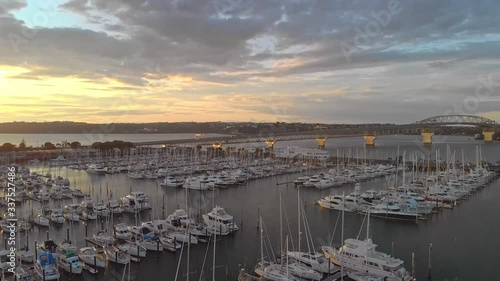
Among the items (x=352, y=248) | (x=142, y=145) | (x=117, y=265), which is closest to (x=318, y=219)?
(x=352, y=248)

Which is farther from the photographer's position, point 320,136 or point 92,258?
point 320,136

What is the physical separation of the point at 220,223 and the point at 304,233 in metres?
3.01

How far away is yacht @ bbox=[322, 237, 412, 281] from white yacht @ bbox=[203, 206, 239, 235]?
4.11 metres

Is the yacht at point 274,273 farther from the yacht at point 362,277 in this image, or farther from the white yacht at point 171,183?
the white yacht at point 171,183

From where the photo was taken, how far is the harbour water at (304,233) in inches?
432

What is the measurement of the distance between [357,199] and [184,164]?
62.9ft

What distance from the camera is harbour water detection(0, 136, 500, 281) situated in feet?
36.0

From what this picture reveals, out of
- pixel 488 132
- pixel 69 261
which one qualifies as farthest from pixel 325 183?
pixel 488 132

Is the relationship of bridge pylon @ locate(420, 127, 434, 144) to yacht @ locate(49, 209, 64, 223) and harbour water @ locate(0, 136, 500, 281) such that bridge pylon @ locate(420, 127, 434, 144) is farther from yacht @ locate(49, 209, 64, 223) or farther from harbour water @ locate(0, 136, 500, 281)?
yacht @ locate(49, 209, 64, 223)

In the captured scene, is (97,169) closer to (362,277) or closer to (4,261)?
(4,261)

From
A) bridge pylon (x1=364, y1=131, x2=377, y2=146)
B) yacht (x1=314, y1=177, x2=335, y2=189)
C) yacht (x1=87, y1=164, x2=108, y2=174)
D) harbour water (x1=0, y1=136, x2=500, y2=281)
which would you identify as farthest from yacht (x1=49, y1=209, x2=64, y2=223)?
bridge pylon (x1=364, y1=131, x2=377, y2=146)

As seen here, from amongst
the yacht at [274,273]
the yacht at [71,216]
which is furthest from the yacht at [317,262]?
the yacht at [71,216]

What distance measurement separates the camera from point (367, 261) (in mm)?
10156

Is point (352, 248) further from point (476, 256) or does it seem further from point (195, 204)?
point (195, 204)
